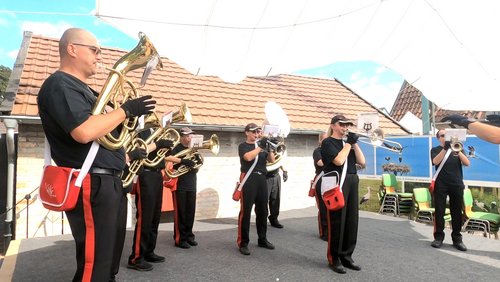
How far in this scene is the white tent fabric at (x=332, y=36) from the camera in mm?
4090

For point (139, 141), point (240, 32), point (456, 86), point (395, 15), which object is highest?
point (395, 15)

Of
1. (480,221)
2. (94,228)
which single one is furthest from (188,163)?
(480,221)

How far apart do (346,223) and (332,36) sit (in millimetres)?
2693

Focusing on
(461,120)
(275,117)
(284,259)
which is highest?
(275,117)

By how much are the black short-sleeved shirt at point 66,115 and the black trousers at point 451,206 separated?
4912 mm

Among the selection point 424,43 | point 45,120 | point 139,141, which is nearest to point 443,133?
point 424,43

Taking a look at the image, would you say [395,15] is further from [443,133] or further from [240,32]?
[240,32]

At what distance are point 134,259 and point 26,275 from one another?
123cm

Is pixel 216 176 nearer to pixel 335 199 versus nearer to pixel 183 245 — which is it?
pixel 183 245

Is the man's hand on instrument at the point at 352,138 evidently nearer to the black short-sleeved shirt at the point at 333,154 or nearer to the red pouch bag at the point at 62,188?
the black short-sleeved shirt at the point at 333,154

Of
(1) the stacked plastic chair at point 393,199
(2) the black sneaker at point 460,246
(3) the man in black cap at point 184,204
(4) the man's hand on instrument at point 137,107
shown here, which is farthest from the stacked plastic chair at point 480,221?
(4) the man's hand on instrument at point 137,107

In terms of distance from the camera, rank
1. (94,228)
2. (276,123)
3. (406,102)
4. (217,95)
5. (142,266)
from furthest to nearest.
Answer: (406,102), (217,95), (276,123), (142,266), (94,228)

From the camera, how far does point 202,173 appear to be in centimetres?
811

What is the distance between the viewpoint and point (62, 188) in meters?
1.97
